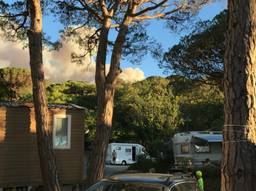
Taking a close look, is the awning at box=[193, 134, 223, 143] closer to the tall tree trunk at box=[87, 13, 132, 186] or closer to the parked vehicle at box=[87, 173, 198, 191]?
the tall tree trunk at box=[87, 13, 132, 186]

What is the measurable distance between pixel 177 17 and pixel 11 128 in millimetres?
7523

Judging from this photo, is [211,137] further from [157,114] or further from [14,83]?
[157,114]

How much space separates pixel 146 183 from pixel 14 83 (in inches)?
966

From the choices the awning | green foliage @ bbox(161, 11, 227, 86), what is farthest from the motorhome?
green foliage @ bbox(161, 11, 227, 86)

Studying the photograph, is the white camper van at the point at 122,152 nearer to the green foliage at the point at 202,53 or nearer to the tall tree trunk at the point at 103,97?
the green foliage at the point at 202,53

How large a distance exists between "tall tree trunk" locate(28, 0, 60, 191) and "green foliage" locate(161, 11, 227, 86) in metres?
10.7

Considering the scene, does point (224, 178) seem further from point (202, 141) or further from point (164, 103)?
point (164, 103)

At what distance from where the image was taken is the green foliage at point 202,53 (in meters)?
26.3

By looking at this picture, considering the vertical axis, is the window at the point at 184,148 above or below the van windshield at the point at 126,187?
above

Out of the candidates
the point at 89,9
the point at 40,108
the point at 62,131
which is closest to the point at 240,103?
the point at 40,108

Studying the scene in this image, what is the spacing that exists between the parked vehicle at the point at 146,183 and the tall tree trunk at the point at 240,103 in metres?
2.36

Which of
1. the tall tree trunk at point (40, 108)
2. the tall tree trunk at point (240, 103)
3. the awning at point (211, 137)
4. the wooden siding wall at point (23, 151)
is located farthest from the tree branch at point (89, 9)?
the tall tree trunk at point (240, 103)

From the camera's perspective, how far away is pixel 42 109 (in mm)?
17328

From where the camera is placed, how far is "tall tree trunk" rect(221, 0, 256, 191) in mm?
6312
